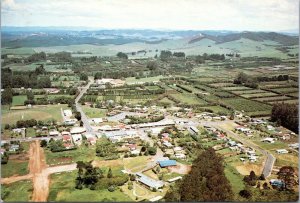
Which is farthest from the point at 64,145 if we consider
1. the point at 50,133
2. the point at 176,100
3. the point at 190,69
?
the point at 190,69

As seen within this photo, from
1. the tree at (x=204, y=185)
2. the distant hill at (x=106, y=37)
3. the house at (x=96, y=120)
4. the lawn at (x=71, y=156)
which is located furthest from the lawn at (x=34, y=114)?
the distant hill at (x=106, y=37)

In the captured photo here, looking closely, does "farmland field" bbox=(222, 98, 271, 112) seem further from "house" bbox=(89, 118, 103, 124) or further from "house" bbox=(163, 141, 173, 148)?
"house" bbox=(89, 118, 103, 124)

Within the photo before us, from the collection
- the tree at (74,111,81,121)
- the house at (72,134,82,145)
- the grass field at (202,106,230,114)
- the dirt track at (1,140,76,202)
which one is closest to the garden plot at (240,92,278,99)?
the grass field at (202,106,230,114)

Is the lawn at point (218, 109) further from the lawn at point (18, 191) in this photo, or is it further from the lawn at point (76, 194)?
the lawn at point (18, 191)

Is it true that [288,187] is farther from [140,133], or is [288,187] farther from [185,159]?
[140,133]

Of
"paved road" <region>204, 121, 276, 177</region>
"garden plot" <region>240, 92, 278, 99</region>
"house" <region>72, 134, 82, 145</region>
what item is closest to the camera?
"paved road" <region>204, 121, 276, 177</region>
